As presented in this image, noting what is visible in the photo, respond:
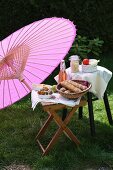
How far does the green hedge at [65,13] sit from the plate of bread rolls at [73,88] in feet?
11.1

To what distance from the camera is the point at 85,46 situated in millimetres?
8320

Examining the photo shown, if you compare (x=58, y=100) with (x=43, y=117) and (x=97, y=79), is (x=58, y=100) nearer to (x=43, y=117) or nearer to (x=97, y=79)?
(x=97, y=79)

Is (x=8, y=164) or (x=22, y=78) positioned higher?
(x=22, y=78)

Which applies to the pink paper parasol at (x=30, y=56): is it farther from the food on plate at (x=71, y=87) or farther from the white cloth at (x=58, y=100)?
the food on plate at (x=71, y=87)

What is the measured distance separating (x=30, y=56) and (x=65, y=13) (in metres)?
3.62

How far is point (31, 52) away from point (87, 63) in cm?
84

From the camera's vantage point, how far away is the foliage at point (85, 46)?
8.22m

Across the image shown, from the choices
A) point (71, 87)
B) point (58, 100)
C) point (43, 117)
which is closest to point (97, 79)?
point (71, 87)

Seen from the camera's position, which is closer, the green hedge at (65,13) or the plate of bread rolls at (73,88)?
the plate of bread rolls at (73,88)

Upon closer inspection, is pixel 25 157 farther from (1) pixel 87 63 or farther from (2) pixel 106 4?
(2) pixel 106 4

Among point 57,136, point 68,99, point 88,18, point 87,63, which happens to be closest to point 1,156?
point 57,136

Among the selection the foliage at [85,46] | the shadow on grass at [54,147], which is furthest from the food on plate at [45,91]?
the foliage at [85,46]

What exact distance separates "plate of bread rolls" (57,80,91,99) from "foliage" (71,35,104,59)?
253 centimetres

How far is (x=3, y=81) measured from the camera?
17.6 ft
